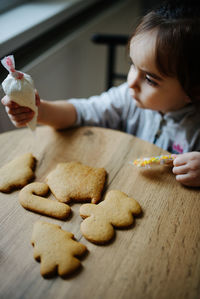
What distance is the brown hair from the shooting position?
0.62 meters

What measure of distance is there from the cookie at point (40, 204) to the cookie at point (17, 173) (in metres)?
0.03

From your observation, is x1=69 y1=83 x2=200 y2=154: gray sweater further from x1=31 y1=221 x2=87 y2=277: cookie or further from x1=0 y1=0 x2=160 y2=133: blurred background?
x1=31 y1=221 x2=87 y2=277: cookie

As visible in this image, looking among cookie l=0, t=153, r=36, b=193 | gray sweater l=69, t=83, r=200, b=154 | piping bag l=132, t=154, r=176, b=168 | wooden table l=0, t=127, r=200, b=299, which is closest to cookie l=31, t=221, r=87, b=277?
wooden table l=0, t=127, r=200, b=299

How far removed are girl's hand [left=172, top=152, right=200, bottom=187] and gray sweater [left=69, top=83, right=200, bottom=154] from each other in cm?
20

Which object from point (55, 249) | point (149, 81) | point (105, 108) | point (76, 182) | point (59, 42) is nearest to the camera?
point (55, 249)

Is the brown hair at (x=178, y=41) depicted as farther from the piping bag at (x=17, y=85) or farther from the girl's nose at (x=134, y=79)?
the piping bag at (x=17, y=85)

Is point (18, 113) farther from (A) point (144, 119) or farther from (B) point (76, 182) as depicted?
(A) point (144, 119)

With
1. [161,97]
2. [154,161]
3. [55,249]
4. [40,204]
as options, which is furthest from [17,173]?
[161,97]

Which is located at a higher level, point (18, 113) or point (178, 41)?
point (178, 41)

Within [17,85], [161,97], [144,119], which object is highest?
[17,85]

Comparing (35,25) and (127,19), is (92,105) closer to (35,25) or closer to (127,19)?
(35,25)

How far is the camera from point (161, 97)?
0.71m

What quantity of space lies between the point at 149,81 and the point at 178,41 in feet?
0.39

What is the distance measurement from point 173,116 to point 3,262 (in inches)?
25.0
